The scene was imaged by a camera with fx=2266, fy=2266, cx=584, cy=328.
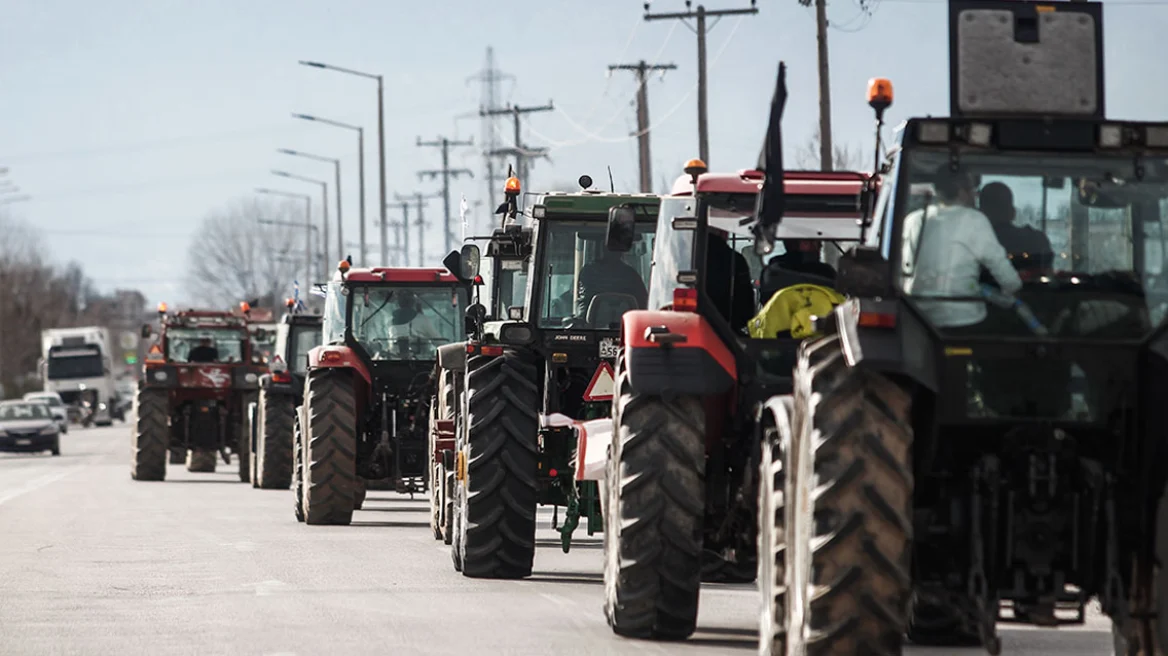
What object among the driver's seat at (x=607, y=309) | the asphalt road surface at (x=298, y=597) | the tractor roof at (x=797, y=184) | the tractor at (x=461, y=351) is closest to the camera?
the asphalt road surface at (x=298, y=597)

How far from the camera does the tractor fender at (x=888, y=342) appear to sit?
879 centimetres

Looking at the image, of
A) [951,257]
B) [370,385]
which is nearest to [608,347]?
[951,257]

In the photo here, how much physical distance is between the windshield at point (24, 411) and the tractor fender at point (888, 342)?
5450 cm

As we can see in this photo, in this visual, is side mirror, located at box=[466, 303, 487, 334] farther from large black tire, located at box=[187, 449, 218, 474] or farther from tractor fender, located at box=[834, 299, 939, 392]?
large black tire, located at box=[187, 449, 218, 474]

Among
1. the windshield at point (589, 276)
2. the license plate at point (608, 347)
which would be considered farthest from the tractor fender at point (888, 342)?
the windshield at point (589, 276)

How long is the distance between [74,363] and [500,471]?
88804 mm

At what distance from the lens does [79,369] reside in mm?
102500

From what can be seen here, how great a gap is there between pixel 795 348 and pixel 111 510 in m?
17.2

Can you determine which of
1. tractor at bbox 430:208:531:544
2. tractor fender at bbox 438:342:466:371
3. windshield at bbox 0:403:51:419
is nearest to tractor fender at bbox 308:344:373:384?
tractor at bbox 430:208:531:544

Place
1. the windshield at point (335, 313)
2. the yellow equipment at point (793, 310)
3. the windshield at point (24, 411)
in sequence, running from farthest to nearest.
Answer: the windshield at point (24, 411) → the windshield at point (335, 313) → the yellow equipment at point (793, 310)

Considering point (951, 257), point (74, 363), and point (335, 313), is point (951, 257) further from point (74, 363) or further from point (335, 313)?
point (74, 363)

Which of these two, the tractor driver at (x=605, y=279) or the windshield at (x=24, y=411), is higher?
the tractor driver at (x=605, y=279)

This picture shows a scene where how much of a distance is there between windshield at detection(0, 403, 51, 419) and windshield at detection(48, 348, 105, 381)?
38553 millimetres

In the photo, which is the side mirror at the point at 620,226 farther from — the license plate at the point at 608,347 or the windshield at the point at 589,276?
the windshield at the point at 589,276
